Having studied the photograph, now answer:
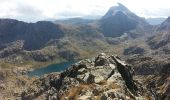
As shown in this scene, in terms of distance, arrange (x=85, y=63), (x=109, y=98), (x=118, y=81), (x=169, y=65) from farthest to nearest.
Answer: (x=169, y=65) → (x=85, y=63) → (x=118, y=81) → (x=109, y=98)

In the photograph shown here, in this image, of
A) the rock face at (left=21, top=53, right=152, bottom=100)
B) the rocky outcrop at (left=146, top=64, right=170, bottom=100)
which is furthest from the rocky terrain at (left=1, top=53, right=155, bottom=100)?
the rocky outcrop at (left=146, top=64, right=170, bottom=100)

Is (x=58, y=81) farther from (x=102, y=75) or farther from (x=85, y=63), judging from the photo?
(x=102, y=75)

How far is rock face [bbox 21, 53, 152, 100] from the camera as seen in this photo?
8462 cm

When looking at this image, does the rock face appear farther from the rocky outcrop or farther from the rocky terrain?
the rocky outcrop

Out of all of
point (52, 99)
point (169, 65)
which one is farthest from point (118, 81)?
point (169, 65)

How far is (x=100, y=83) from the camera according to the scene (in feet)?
307

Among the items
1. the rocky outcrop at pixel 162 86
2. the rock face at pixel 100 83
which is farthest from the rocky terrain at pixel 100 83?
the rocky outcrop at pixel 162 86

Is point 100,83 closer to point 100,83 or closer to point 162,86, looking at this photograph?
point 100,83

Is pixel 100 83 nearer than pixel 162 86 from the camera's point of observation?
Yes

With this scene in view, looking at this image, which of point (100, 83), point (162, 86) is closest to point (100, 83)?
point (100, 83)

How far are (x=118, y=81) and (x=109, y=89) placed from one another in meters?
8.85

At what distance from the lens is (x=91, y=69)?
105250 mm

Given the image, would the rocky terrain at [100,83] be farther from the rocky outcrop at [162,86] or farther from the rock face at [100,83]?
the rocky outcrop at [162,86]

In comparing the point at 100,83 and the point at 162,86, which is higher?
the point at 100,83
